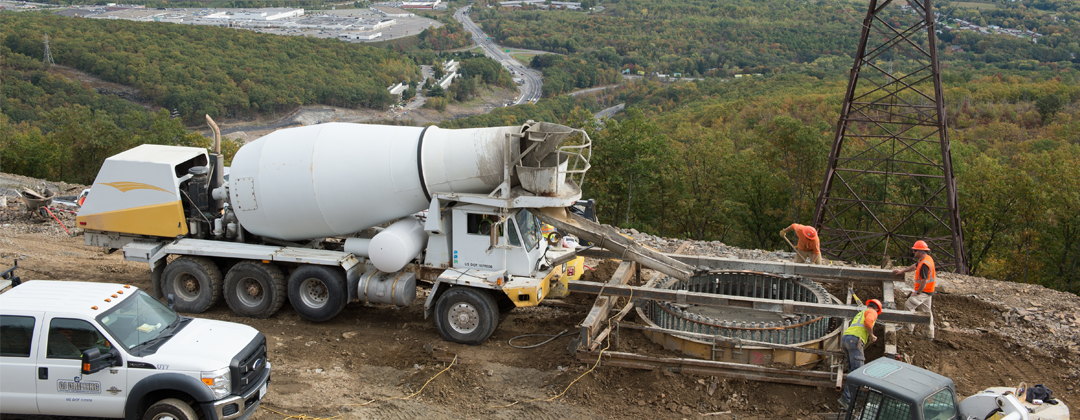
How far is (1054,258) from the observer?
2403cm

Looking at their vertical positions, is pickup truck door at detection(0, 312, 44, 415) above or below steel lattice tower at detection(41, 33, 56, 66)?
above

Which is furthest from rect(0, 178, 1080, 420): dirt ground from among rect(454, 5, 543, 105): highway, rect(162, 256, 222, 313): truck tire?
rect(454, 5, 543, 105): highway

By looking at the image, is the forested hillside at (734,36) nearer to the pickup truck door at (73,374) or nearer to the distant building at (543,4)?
the distant building at (543,4)

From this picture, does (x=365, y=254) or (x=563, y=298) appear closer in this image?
(x=365, y=254)

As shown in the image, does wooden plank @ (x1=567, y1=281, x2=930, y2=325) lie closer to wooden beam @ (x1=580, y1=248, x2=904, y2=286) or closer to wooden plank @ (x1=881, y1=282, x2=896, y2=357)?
wooden plank @ (x1=881, y1=282, x2=896, y2=357)

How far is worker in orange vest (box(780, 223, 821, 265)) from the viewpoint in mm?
11844

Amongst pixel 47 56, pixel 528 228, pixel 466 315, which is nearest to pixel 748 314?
pixel 528 228

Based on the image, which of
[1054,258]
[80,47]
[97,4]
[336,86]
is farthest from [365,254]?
[97,4]

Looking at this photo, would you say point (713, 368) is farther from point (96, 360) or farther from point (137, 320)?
point (96, 360)

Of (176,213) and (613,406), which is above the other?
(176,213)

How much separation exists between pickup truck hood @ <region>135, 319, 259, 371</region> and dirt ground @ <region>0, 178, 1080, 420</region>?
4.25 feet

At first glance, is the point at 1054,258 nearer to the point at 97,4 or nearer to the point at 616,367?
the point at 616,367

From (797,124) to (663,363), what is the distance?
67.0 ft

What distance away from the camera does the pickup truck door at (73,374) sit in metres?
7.21
